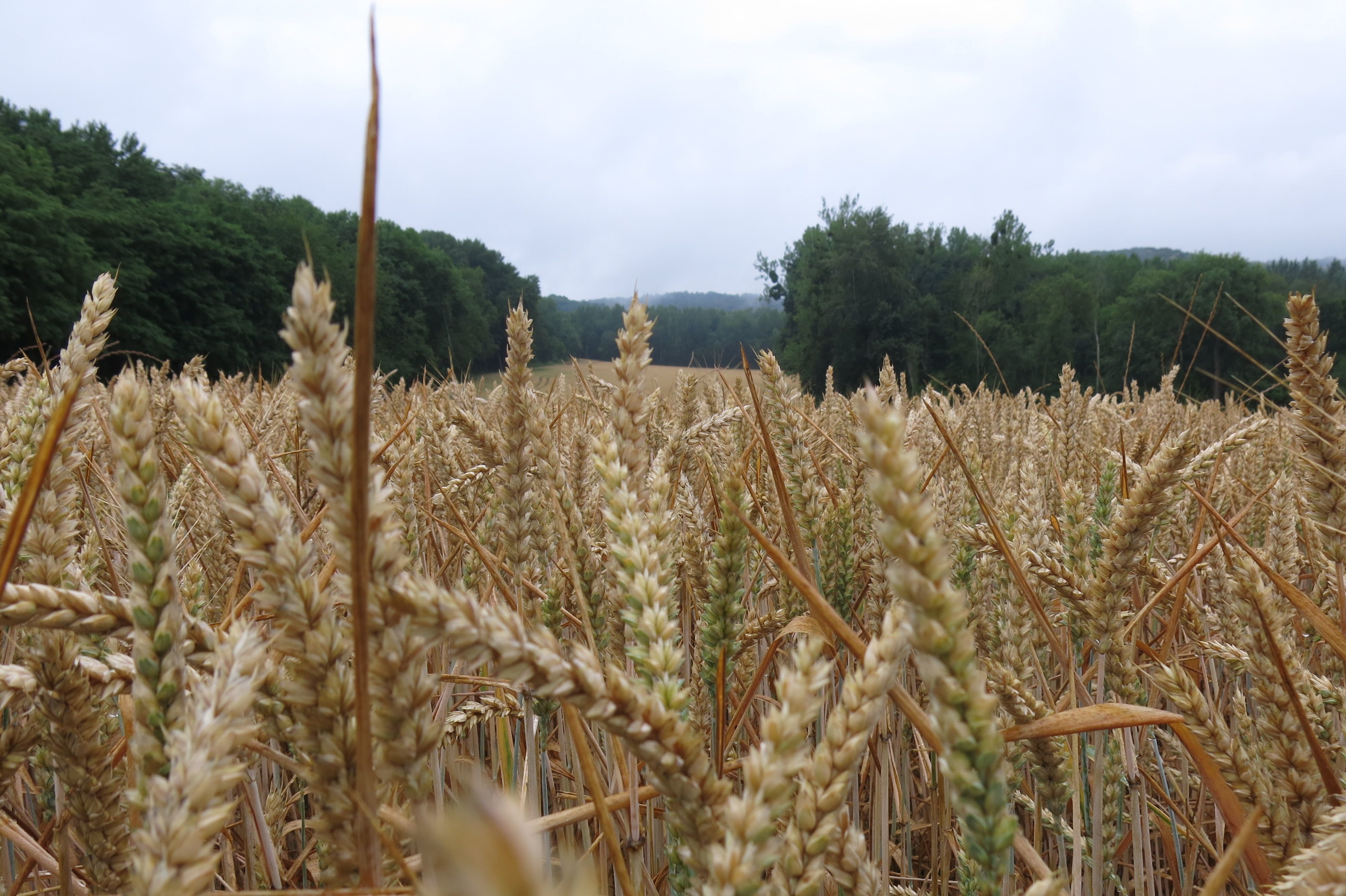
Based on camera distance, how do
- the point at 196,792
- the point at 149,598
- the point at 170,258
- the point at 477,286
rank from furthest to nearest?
the point at 477,286 < the point at 170,258 < the point at 149,598 < the point at 196,792

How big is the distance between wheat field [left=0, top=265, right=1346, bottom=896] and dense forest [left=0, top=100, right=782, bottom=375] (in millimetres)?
17206

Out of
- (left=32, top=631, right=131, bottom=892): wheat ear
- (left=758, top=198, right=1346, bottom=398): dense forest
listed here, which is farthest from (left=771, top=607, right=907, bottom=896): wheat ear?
(left=758, top=198, right=1346, bottom=398): dense forest

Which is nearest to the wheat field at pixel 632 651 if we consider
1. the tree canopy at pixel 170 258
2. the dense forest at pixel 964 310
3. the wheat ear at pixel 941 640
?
the wheat ear at pixel 941 640

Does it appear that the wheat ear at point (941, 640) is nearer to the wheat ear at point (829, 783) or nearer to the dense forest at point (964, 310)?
the wheat ear at point (829, 783)

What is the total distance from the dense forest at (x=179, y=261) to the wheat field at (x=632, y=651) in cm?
1721

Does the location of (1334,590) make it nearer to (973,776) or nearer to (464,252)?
(973,776)

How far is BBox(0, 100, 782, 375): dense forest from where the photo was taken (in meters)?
28.7

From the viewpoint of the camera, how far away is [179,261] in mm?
36125

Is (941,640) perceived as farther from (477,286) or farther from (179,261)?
(477,286)

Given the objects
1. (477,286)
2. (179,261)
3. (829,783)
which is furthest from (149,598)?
(477,286)

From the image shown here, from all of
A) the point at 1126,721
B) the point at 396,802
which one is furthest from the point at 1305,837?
the point at 396,802

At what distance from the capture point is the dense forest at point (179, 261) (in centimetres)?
2869

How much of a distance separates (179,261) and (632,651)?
43340 millimetres

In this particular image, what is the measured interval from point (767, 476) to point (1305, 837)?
46.0 inches
